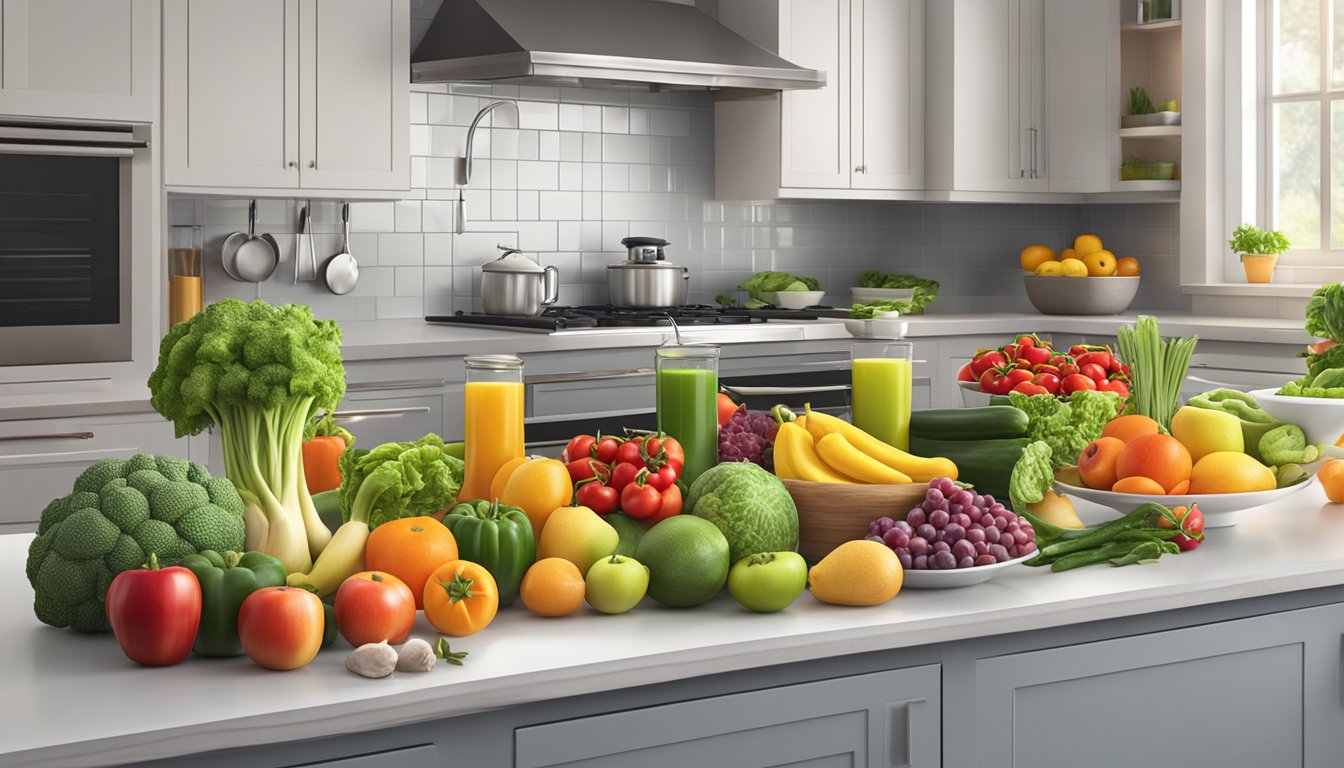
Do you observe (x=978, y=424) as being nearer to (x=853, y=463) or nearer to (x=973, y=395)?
(x=853, y=463)

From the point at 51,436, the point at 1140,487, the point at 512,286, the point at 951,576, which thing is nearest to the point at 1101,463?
the point at 1140,487

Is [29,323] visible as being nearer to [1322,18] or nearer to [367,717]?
[367,717]

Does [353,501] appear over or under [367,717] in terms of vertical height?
over

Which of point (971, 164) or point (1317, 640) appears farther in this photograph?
point (971, 164)

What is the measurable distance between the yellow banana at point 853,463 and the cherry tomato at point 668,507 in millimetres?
235

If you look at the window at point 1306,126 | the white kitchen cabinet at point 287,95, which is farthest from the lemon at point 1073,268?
the white kitchen cabinet at point 287,95

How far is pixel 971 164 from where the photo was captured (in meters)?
5.48

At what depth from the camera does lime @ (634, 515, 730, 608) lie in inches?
60.1

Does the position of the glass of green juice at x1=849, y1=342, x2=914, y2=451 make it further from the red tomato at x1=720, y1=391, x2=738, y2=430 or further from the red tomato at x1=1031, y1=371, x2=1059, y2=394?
the red tomato at x1=1031, y1=371, x2=1059, y2=394

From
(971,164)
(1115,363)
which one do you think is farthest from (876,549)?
(971,164)

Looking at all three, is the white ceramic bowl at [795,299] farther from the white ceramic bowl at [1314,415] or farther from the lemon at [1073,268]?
the white ceramic bowl at [1314,415]

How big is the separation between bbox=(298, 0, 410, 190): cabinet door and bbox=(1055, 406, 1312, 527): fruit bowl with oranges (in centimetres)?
286

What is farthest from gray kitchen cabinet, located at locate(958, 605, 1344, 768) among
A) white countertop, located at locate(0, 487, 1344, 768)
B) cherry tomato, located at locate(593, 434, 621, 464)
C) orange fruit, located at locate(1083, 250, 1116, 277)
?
orange fruit, located at locate(1083, 250, 1116, 277)

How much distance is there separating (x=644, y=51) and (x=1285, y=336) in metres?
2.33
